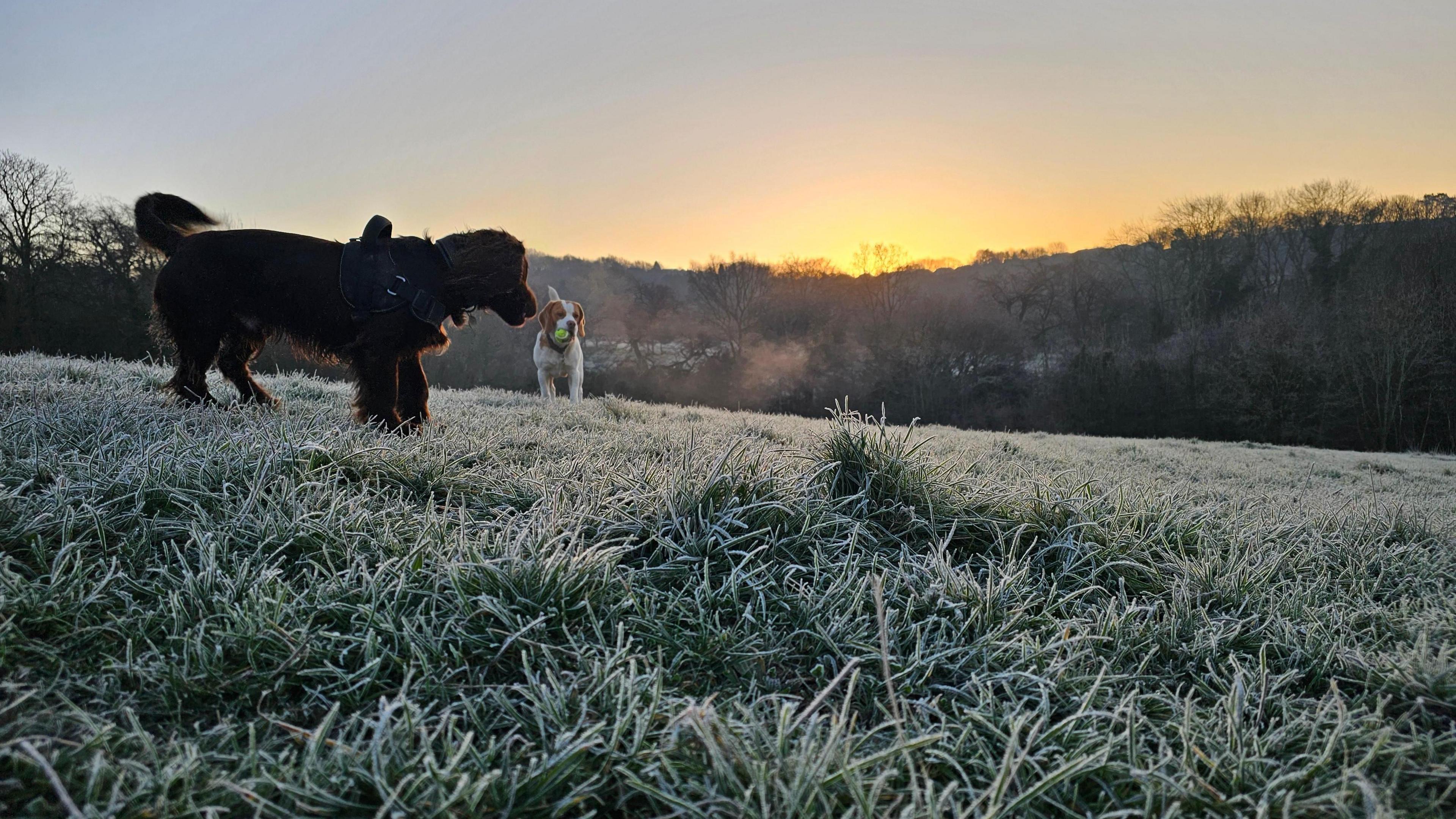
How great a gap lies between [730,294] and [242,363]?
3301 cm

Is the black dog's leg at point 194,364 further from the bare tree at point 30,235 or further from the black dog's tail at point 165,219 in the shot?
the bare tree at point 30,235

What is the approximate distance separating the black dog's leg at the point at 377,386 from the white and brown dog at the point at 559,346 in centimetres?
451

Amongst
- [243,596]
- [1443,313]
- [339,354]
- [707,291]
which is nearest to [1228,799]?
[243,596]

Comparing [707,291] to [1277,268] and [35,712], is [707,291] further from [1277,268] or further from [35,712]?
[35,712]

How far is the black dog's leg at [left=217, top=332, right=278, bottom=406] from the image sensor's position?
4172mm

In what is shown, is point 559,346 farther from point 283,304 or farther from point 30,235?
point 30,235

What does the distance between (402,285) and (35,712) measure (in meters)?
3.00

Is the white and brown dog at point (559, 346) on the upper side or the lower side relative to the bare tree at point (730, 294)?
lower

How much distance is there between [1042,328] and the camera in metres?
32.6

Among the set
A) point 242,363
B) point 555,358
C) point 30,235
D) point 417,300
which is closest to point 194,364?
point 242,363

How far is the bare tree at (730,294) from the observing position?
36312 mm

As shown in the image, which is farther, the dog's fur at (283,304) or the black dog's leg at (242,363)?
the black dog's leg at (242,363)

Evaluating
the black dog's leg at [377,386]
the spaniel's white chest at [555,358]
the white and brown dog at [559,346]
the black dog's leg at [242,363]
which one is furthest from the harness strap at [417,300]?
the spaniel's white chest at [555,358]

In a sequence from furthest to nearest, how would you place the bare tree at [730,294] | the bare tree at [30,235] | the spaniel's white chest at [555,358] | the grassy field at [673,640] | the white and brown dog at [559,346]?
the bare tree at [730,294]
the bare tree at [30,235]
the spaniel's white chest at [555,358]
the white and brown dog at [559,346]
the grassy field at [673,640]
